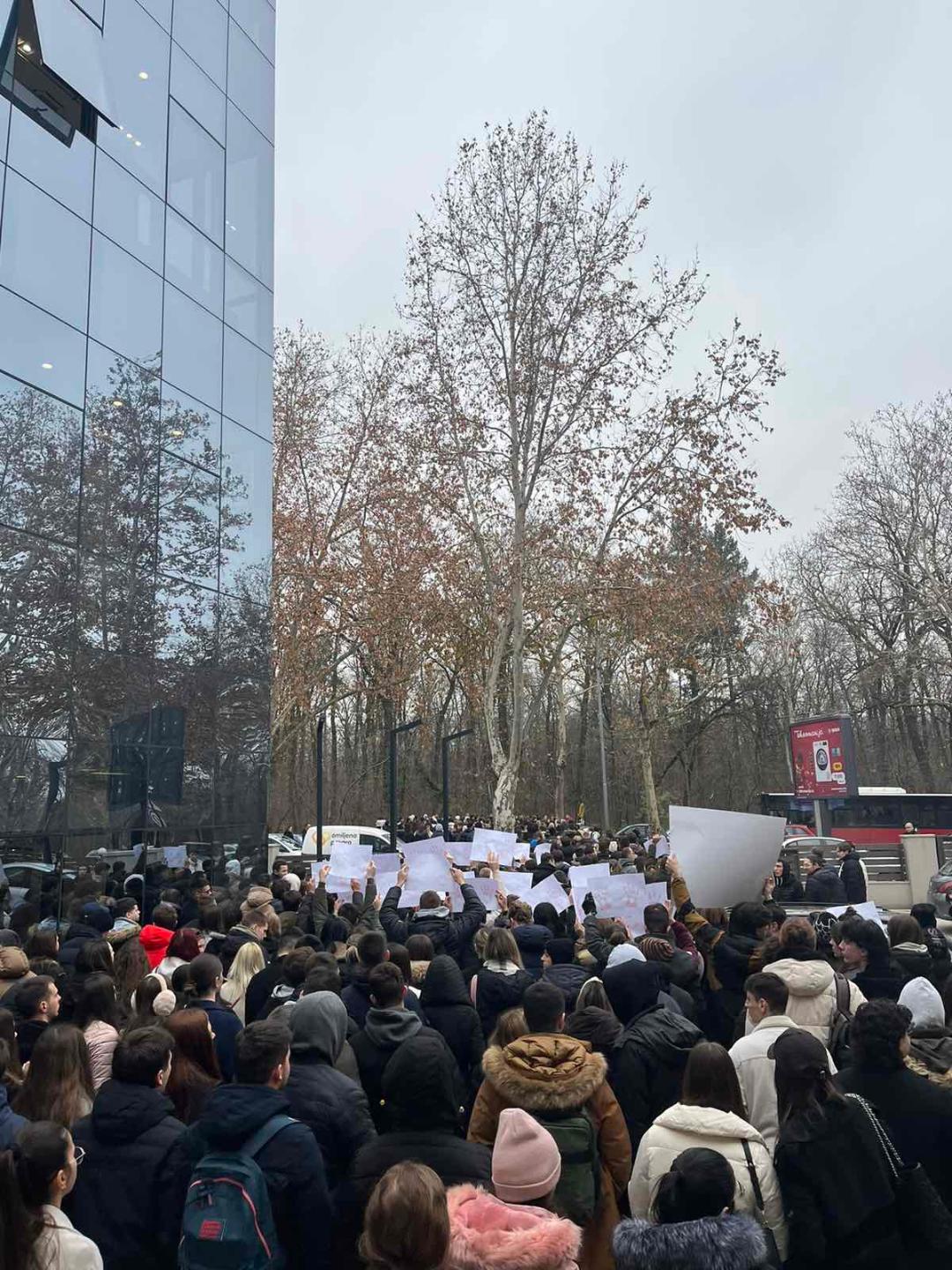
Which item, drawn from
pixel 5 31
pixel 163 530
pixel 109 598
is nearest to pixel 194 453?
pixel 163 530

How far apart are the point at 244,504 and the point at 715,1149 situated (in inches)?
649

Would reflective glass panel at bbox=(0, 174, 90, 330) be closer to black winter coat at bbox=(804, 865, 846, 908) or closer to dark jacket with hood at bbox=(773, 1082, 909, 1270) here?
black winter coat at bbox=(804, 865, 846, 908)

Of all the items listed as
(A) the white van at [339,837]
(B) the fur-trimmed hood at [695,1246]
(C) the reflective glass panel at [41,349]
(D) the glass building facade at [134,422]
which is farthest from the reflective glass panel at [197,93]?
(B) the fur-trimmed hood at [695,1246]

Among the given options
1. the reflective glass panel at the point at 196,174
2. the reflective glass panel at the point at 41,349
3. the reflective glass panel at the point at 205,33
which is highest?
the reflective glass panel at the point at 205,33

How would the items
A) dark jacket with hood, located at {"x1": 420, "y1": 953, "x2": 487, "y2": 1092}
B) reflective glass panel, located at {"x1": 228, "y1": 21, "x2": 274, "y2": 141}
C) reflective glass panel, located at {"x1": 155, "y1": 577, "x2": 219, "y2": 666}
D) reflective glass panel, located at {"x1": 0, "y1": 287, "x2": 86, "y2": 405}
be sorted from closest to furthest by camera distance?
1. dark jacket with hood, located at {"x1": 420, "y1": 953, "x2": 487, "y2": 1092}
2. reflective glass panel, located at {"x1": 0, "y1": 287, "x2": 86, "y2": 405}
3. reflective glass panel, located at {"x1": 155, "y1": 577, "x2": 219, "y2": 666}
4. reflective glass panel, located at {"x1": 228, "y1": 21, "x2": 274, "y2": 141}

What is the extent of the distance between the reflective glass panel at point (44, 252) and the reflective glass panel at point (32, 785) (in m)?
5.76

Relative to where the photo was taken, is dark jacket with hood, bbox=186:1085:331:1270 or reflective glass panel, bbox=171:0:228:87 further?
reflective glass panel, bbox=171:0:228:87

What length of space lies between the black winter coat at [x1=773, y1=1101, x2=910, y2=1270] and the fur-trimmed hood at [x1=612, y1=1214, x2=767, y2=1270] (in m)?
0.84

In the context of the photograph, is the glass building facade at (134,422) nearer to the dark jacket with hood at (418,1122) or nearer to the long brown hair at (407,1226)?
the dark jacket with hood at (418,1122)

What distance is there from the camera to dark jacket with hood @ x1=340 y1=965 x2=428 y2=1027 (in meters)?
5.78

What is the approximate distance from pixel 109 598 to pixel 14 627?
2120 millimetres

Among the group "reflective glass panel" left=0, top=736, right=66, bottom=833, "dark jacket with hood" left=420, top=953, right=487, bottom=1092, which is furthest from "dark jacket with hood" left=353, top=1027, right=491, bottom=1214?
"reflective glass panel" left=0, top=736, right=66, bottom=833

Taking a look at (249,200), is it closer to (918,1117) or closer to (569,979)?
(569,979)

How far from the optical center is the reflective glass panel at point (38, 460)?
1331 cm
